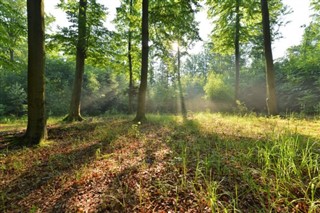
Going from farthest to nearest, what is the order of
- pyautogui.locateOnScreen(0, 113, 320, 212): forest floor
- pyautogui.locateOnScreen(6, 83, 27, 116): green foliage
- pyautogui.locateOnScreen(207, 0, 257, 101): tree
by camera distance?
pyautogui.locateOnScreen(6, 83, 27, 116): green foliage → pyautogui.locateOnScreen(207, 0, 257, 101): tree → pyautogui.locateOnScreen(0, 113, 320, 212): forest floor

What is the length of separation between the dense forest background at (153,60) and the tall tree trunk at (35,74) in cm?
363

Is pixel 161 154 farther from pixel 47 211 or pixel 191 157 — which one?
pixel 47 211

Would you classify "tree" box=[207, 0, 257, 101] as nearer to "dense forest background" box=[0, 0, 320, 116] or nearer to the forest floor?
"dense forest background" box=[0, 0, 320, 116]

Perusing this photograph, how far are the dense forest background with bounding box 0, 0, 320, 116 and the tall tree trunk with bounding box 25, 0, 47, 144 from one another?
143 inches

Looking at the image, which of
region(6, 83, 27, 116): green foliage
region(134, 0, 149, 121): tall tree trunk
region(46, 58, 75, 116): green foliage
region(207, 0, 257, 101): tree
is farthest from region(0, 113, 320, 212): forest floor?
region(46, 58, 75, 116): green foliage

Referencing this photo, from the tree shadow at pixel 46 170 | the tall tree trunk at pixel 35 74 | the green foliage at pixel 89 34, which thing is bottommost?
the tree shadow at pixel 46 170

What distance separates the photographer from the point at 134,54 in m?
17.1

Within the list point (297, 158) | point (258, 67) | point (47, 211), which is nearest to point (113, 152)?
point (47, 211)

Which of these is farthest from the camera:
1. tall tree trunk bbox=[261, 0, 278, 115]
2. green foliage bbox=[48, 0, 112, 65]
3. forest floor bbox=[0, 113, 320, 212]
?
green foliage bbox=[48, 0, 112, 65]

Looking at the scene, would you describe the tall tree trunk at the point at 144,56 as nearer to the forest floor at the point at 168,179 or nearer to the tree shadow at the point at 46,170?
the tree shadow at the point at 46,170

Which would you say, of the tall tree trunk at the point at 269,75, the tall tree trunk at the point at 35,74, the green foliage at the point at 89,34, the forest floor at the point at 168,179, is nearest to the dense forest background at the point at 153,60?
the green foliage at the point at 89,34

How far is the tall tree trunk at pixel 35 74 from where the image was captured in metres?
6.01

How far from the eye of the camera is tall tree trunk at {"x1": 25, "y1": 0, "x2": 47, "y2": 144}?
601 cm

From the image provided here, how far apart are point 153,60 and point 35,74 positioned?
11924 mm
